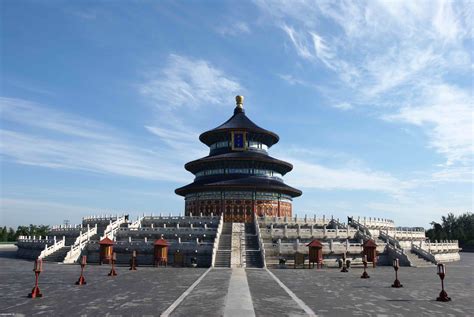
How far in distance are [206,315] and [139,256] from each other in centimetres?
2431

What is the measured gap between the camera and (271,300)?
669 inches

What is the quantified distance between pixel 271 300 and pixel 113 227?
29.8 m

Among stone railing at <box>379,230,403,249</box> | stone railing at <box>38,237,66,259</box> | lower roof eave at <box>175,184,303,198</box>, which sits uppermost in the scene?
lower roof eave at <box>175,184,303,198</box>

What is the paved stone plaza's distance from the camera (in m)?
14.8

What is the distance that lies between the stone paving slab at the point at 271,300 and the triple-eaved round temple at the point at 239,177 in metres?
33.3

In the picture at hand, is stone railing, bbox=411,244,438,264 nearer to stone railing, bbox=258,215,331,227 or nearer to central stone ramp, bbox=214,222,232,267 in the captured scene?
stone railing, bbox=258,215,331,227

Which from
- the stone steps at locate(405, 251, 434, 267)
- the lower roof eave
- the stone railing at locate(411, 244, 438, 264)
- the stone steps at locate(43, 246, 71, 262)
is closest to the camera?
the stone steps at locate(43, 246, 71, 262)

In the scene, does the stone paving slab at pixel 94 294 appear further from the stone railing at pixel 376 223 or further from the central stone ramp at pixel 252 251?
the stone railing at pixel 376 223

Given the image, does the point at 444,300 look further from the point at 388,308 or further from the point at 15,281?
the point at 15,281

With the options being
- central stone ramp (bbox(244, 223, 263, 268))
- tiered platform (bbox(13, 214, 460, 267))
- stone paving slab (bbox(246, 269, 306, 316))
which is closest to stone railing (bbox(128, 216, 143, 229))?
tiered platform (bbox(13, 214, 460, 267))

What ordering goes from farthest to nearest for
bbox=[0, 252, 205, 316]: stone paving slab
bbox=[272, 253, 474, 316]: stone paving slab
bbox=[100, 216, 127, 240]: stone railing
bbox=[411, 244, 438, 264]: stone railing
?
bbox=[100, 216, 127, 240]: stone railing, bbox=[411, 244, 438, 264]: stone railing, bbox=[272, 253, 474, 316]: stone paving slab, bbox=[0, 252, 205, 316]: stone paving slab

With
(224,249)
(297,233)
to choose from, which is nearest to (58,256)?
(224,249)

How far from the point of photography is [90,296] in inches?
703

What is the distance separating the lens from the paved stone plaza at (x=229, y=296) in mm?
14750
